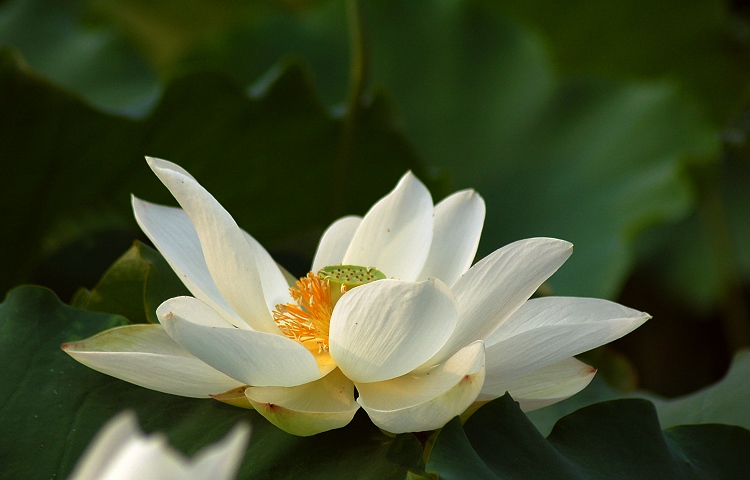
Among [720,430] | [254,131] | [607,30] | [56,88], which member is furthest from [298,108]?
[607,30]

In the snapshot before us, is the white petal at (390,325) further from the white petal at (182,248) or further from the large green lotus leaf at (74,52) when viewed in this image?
the large green lotus leaf at (74,52)

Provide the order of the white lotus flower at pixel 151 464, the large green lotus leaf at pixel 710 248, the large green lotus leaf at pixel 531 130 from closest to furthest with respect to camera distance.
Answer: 1. the white lotus flower at pixel 151 464
2. the large green lotus leaf at pixel 531 130
3. the large green lotus leaf at pixel 710 248

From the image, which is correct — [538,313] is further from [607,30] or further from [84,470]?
[607,30]

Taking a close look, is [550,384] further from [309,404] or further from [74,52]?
[74,52]

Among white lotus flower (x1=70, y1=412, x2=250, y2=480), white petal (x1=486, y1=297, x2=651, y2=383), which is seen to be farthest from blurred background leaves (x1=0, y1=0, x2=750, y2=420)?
white lotus flower (x1=70, y1=412, x2=250, y2=480)

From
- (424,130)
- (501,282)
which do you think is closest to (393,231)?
(501,282)

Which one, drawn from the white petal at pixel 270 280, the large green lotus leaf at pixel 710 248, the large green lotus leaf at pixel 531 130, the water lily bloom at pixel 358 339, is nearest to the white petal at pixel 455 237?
the water lily bloom at pixel 358 339
